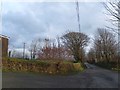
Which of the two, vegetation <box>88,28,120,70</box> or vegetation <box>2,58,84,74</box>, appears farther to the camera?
vegetation <box>88,28,120,70</box>

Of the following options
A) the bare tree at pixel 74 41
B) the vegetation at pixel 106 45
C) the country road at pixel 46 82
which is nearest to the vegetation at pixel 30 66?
the country road at pixel 46 82

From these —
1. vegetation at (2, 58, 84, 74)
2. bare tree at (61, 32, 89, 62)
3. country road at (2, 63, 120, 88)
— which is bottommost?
country road at (2, 63, 120, 88)

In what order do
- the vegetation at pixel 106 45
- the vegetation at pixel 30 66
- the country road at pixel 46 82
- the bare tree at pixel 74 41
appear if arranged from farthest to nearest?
the bare tree at pixel 74 41 → the vegetation at pixel 106 45 → the vegetation at pixel 30 66 → the country road at pixel 46 82

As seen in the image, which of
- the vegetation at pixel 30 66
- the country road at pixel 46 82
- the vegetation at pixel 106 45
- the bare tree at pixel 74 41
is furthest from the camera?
the bare tree at pixel 74 41

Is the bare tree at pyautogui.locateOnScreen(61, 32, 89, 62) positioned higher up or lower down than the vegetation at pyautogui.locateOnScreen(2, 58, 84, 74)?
higher up

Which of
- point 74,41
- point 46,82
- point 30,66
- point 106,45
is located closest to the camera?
point 46,82

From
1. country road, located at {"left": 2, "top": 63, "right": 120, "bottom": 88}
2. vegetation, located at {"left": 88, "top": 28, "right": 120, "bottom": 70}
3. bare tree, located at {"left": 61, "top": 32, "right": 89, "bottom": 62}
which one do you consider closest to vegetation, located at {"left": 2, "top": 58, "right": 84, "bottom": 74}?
country road, located at {"left": 2, "top": 63, "right": 120, "bottom": 88}

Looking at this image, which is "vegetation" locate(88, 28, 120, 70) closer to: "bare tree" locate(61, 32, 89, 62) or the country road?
"bare tree" locate(61, 32, 89, 62)

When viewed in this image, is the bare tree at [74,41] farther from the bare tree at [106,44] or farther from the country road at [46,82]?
the country road at [46,82]

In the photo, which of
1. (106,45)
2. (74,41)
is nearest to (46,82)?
(106,45)

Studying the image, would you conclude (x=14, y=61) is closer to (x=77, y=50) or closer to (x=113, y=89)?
(x=113, y=89)

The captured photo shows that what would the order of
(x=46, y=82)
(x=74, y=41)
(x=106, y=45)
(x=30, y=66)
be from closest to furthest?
(x=46, y=82) < (x=30, y=66) < (x=106, y=45) < (x=74, y=41)

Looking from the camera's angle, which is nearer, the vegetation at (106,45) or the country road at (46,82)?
the country road at (46,82)

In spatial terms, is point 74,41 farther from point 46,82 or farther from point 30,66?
point 46,82
